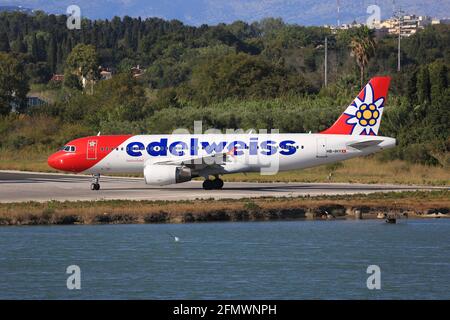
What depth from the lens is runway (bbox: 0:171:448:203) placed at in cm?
5495

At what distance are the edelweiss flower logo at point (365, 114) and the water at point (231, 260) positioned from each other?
42.9 ft

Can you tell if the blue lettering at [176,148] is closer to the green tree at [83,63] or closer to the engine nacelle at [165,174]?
the engine nacelle at [165,174]

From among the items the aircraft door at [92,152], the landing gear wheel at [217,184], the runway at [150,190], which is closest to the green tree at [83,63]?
the runway at [150,190]

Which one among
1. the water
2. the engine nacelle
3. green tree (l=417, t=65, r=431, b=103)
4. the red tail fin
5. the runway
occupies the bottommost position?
the water

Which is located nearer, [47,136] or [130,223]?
[130,223]

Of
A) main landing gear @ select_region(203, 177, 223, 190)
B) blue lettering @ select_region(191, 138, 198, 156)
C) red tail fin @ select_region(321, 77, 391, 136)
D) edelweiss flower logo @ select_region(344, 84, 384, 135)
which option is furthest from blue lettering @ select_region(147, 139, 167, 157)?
edelweiss flower logo @ select_region(344, 84, 384, 135)

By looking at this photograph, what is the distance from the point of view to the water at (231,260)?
108ft

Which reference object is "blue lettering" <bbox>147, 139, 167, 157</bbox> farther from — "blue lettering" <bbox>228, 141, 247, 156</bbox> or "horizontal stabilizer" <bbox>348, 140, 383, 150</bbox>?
"horizontal stabilizer" <bbox>348, 140, 383, 150</bbox>

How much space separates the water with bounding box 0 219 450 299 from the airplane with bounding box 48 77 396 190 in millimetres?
11310

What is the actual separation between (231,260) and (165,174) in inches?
744

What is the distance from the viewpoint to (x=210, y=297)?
32000 mm

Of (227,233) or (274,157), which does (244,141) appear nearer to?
(274,157)
